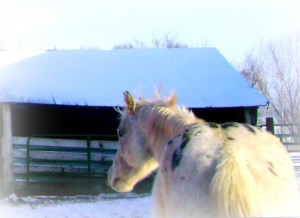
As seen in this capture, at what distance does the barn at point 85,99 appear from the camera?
38.4 ft

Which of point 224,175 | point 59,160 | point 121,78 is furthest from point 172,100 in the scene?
point 121,78

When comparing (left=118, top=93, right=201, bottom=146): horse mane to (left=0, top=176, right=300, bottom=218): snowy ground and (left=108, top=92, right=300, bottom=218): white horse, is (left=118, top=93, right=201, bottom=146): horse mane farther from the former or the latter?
(left=0, top=176, right=300, bottom=218): snowy ground

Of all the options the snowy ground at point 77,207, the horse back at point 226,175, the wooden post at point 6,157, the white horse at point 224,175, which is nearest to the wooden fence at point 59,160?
the wooden post at point 6,157

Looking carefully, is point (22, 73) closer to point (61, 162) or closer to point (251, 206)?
point (61, 162)

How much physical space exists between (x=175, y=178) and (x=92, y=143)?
9886 millimetres

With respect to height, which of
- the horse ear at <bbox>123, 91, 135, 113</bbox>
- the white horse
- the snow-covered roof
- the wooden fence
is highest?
the white horse

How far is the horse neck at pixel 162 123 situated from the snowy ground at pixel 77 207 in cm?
506

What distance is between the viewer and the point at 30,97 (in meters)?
11.6

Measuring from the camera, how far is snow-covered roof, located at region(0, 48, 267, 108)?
12070 mm

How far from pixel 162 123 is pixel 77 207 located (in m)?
6.80

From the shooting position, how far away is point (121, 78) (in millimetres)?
13398

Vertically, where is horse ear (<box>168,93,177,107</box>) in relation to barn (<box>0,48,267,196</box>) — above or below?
above

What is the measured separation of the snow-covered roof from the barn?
0.02 meters

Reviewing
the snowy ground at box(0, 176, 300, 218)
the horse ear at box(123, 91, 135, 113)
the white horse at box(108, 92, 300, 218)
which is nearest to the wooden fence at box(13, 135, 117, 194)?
the snowy ground at box(0, 176, 300, 218)
